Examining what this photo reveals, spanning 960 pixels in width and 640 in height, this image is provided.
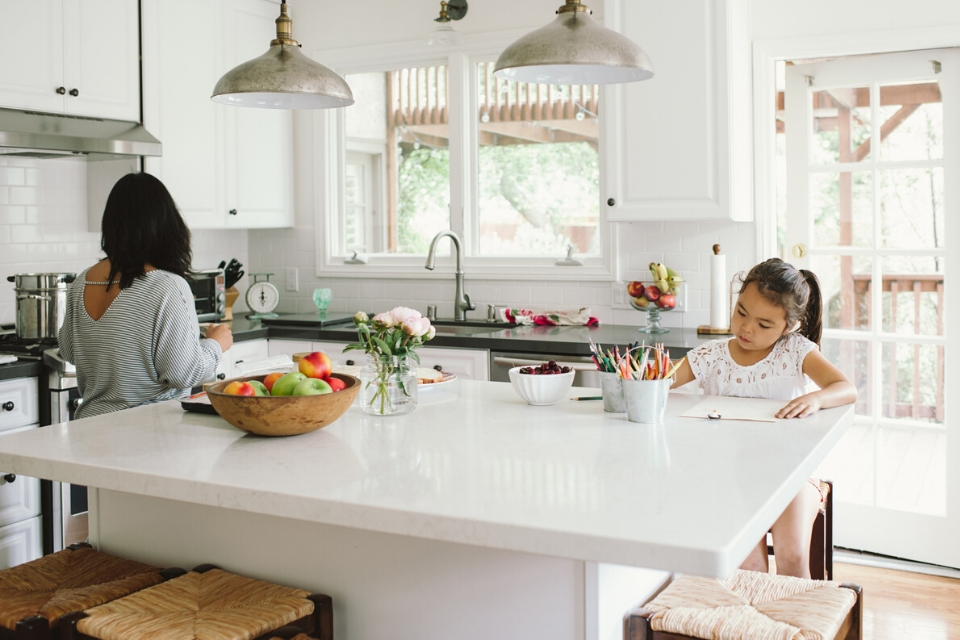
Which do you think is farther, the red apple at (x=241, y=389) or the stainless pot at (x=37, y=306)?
the stainless pot at (x=37, y=306)

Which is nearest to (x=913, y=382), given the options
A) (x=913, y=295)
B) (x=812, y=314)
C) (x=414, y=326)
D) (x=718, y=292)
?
(x=913, y=295)

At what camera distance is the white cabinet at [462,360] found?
3.85 m

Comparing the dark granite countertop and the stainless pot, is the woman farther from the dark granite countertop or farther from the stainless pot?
the dark granite countertop

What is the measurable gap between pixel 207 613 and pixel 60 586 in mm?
419

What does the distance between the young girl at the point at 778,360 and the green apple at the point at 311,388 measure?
1.20m

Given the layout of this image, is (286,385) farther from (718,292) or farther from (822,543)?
(718,292)

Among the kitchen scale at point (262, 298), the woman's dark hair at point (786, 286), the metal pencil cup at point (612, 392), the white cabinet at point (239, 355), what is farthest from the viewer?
the kitchen scale at point (262, 298)

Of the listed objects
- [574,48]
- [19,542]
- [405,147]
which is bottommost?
[19,542]

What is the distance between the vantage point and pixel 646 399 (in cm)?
210

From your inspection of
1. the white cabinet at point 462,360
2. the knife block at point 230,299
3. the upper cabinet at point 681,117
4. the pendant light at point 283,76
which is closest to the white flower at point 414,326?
the pendant light at point 283,76

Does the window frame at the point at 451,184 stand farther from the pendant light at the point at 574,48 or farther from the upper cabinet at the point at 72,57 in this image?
the pendant light at the point at 574,48

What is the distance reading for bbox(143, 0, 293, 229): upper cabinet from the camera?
4219mm

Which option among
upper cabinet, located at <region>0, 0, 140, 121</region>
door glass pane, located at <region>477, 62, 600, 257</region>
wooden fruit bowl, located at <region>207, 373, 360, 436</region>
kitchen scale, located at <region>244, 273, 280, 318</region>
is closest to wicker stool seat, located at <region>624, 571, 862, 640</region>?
wooden fruit bowl, located at <region>207, 373, 360, 436</region>

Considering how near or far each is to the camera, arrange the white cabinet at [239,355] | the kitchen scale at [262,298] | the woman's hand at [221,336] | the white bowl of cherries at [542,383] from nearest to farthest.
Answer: the white bowl of cherries at [542,383] < the woman's hand at [221,336] < the white cabinet at [239,355] < the kitchen scale at [262,298]
